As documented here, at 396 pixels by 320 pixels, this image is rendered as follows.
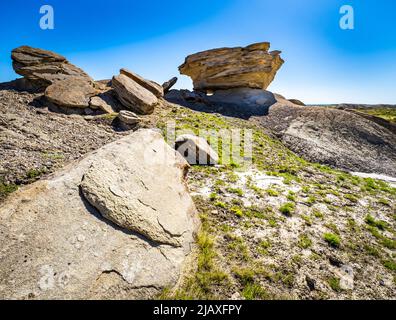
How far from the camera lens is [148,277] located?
5617mm

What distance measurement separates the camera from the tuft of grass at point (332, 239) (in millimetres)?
8711

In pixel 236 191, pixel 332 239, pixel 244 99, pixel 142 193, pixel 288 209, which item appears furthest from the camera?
pixel 244 99

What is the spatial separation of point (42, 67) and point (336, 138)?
3273 cm

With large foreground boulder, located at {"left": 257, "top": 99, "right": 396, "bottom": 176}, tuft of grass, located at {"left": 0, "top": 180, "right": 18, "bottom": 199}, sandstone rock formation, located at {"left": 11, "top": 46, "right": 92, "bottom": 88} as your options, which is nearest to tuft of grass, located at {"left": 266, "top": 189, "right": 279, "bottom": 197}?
large foreground boulder, located at {"left": 257, "top": 99, "right": 396, "bottom": 176}

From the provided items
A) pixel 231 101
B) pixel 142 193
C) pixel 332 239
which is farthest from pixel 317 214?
pixel 231 101

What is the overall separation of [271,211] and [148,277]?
22.7 ft

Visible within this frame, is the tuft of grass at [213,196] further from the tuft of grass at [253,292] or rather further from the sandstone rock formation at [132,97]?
the sandstone rock formation at [132,97]

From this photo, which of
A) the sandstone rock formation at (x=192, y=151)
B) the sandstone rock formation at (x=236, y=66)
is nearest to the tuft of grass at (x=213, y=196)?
the sandstone rock formation at (x=192, y=151)

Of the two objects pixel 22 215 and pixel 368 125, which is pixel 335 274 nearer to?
pixel 22 215

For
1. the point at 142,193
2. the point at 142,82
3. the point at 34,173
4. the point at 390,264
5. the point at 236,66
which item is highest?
the point at 236,66

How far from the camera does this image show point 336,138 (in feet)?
81.7

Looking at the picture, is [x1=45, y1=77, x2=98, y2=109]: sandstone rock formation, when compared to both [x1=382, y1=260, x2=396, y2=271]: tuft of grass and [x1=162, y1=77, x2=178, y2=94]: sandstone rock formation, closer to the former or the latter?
[x1=162, y1=77, x2=178, y2=94]: sandstone rock formation

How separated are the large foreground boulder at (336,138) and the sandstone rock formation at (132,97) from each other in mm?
15237

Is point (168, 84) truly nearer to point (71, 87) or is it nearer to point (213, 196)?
point (71, 87)
